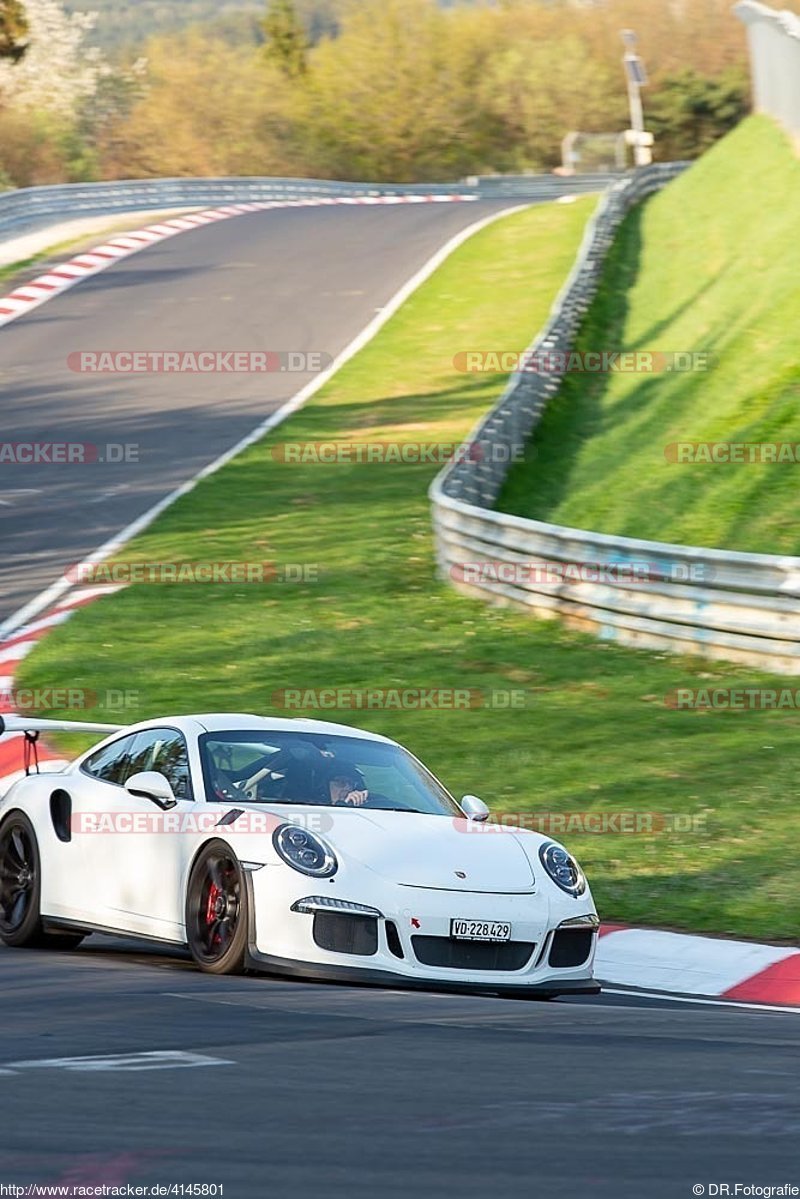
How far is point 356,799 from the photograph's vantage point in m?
9.13

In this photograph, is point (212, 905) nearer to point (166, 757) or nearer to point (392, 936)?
point (392, 936)

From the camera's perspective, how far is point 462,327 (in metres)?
33.6

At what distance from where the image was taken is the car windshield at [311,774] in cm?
907

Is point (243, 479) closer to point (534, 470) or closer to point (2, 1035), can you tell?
point (534, 470)

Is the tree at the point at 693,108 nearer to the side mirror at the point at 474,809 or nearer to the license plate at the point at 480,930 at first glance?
the side mirror at the point at 474,809

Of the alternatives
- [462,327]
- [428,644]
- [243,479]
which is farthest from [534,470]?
[462,327]

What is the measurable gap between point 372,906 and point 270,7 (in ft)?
326

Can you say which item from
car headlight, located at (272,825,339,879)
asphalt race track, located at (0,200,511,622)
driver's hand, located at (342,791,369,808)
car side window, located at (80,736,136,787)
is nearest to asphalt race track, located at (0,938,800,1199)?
car headlight, located at (272,825,339,879)

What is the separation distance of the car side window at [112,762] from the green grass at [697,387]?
932cm

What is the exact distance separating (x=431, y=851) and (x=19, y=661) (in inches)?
364

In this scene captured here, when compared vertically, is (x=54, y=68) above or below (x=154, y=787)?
above

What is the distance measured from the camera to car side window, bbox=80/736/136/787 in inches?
381

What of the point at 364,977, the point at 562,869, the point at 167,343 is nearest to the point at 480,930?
the point at 364,977

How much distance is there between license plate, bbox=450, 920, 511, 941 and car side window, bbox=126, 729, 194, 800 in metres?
1.49
